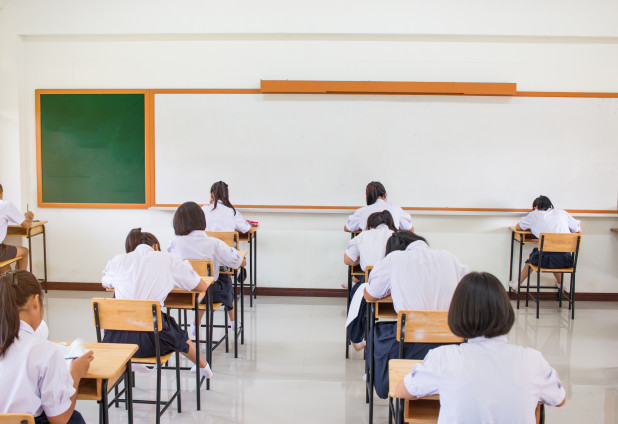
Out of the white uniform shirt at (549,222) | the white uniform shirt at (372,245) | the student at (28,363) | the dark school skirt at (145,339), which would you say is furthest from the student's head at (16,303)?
the white uniform shirt at (549,222)

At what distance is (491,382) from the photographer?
5.50 feet

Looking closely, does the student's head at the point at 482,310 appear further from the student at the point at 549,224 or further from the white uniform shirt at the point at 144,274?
the student at the point at 549,224

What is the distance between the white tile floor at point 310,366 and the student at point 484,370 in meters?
1.68

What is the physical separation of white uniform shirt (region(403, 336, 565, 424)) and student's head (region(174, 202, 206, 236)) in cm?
244

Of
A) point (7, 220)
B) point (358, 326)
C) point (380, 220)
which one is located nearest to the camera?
point (358, 326)

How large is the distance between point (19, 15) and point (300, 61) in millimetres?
3179

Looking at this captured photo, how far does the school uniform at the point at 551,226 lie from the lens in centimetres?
520

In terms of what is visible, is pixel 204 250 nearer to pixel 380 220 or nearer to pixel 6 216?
pixel 380 220

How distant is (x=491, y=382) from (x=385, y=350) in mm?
1266

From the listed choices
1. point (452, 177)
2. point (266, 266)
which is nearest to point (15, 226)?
point (266, 266)

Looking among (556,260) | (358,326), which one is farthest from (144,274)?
(556,260)

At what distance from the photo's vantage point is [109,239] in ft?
19.9

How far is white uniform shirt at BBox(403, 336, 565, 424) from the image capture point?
167cm

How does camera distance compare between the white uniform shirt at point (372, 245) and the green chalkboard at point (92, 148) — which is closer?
the white uniform shirt at point (372, 245)
